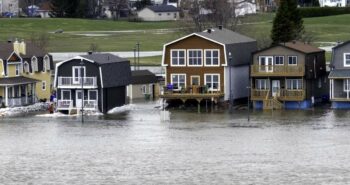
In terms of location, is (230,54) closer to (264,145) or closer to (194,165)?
(264,145)

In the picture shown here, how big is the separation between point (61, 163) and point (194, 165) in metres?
5.95

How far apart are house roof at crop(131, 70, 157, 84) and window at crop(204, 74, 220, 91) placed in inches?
231

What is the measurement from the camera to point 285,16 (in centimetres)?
9475

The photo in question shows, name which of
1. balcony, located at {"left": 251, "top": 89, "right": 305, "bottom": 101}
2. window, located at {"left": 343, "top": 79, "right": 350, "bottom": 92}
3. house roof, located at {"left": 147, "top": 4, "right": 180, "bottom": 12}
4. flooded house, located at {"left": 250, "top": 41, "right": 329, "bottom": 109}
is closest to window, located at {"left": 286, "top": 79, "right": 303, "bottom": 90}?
flooded house, located at {"left": 250, "top": 41, "right": 329, "bottom": 109}

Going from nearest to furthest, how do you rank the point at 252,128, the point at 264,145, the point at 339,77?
the point at 264,145 < the point at 252,128 < the point at 339,77

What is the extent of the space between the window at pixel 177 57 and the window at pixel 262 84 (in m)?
5.22

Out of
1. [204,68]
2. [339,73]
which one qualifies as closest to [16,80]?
[204,68]

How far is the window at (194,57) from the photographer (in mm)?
81250

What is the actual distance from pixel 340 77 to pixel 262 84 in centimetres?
531

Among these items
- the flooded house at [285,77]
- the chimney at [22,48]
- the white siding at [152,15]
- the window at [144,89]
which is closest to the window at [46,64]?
the chimney at [22,48]

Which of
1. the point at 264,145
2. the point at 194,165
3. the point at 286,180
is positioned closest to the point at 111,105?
the point at 264,145

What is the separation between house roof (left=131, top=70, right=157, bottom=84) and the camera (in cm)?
8511

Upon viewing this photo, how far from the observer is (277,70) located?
3115 inches

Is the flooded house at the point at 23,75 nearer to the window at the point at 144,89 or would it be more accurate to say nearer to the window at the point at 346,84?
the window at the point at 144,89
